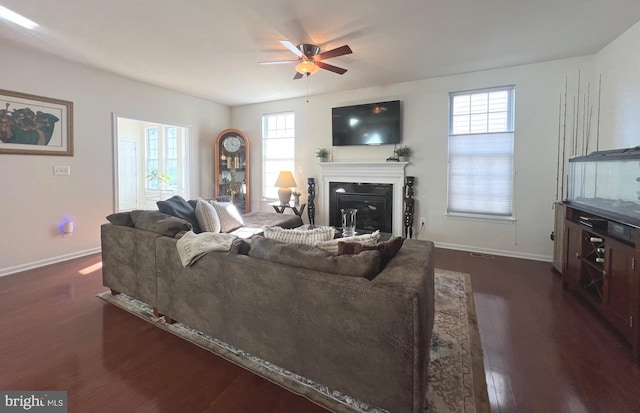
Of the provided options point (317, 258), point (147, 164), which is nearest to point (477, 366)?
point (317, 258)

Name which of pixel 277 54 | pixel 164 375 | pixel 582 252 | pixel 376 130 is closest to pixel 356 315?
pixel 164 375

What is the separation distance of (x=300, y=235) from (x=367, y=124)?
3.47m

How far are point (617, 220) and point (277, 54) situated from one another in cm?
364

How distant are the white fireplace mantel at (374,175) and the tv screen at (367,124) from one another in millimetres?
377

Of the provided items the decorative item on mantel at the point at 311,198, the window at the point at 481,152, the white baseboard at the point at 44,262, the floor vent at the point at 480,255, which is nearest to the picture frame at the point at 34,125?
the white baseboard at the point at 44,262

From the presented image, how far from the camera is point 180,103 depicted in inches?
212

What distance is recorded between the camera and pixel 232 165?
6.15 meters

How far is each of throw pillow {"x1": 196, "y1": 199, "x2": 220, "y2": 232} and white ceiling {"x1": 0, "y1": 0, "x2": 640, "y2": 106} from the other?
5.97 feet

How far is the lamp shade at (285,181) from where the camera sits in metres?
5.47

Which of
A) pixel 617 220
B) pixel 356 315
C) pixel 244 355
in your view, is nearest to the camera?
pixel 356 315

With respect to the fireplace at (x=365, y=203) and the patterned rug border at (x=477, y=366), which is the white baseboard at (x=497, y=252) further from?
the patterned rug border at (x=477, y=366)

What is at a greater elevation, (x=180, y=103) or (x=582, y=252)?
(x=180, y=103)

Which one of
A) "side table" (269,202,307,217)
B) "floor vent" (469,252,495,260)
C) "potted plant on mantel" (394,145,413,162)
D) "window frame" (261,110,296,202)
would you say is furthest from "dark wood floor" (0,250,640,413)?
"window frame" (261,110,296,202)

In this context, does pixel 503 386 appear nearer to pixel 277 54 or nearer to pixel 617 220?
pixel 617 220
